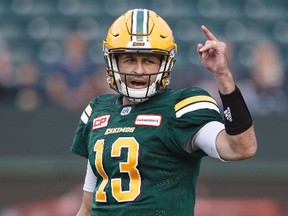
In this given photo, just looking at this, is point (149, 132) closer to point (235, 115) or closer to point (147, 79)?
point (147, 79)

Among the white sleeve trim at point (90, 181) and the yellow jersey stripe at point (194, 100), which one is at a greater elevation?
the yellow jersey stripe at point (194, 100)

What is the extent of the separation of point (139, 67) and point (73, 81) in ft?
17.3

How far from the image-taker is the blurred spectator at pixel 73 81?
9.33 m

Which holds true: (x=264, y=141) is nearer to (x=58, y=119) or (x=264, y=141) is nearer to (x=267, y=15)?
(x=58, y=119)

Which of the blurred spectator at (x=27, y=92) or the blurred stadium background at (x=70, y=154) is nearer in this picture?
the blurred stadium background at (x=70, y=154)

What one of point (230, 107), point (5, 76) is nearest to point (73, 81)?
point (5, 76)

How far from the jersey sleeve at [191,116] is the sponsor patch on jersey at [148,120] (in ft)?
0.24

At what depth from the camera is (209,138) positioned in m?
4.00

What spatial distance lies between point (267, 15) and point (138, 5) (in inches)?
66.9

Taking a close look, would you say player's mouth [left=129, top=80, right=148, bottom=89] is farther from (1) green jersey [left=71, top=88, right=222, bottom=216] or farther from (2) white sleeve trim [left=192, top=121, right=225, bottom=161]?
(2) white sleeve trim [left=192, top=121, right=225, bottom=161]

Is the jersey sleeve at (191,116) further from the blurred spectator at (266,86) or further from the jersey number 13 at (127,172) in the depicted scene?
the blurred spectator at (266,86)

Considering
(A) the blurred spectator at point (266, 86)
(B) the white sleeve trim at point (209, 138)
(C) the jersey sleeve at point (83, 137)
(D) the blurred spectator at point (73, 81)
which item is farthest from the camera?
(A) the blurred spectator at point (266, 86)

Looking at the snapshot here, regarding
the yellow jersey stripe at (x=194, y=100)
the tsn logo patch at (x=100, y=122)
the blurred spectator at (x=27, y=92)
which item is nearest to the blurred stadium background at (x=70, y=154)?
the blurred spectator at (x=27, y=92)

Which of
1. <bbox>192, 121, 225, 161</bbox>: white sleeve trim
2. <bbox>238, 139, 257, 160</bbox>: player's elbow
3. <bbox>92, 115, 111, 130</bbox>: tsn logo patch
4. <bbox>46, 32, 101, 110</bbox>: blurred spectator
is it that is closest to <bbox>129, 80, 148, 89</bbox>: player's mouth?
<bbox>92, 115, 111, 130</bbox>: tsn logo patch
